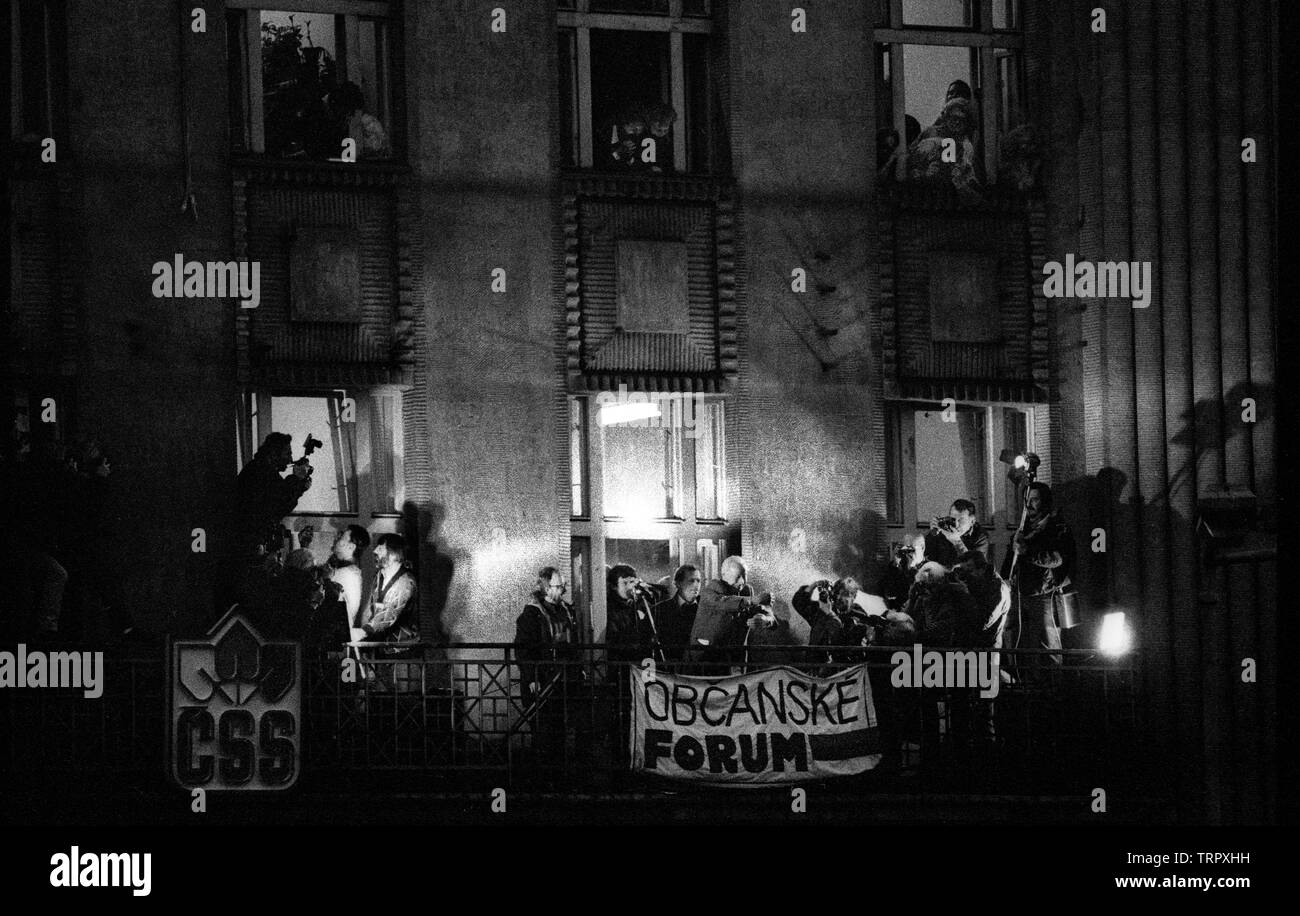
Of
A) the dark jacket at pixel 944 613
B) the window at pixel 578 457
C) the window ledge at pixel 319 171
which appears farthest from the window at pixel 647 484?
the window ledge at pixel 319 171

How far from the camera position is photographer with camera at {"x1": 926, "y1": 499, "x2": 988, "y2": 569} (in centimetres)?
2766

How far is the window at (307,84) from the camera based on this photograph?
28.4 meters

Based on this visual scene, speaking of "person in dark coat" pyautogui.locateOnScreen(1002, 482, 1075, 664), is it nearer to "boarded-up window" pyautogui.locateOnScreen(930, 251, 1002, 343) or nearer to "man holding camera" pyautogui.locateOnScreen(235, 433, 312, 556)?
"boarded-up window" pyautogui.locateOnScreen(930, 251, 1002, 343)

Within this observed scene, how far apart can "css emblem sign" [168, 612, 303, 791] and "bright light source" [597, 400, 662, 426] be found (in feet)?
14.3

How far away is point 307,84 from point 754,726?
6934 millimetres

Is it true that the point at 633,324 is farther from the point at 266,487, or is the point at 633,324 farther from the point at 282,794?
the point at 282,794

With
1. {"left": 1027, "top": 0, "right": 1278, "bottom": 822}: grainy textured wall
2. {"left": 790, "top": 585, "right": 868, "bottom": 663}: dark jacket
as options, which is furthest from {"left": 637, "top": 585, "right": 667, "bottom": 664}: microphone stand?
{"left": 1027, "top": 0, "right": 1278, "bottom": 822}: grainy textured wall

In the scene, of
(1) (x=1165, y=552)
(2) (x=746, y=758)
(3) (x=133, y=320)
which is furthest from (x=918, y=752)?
(3) (x=133, y=320)

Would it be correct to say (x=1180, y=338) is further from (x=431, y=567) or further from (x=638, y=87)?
(x=431, y=567)

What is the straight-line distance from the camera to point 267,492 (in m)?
26.7

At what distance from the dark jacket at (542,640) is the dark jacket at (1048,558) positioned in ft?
13.4

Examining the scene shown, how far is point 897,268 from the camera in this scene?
96.6ft

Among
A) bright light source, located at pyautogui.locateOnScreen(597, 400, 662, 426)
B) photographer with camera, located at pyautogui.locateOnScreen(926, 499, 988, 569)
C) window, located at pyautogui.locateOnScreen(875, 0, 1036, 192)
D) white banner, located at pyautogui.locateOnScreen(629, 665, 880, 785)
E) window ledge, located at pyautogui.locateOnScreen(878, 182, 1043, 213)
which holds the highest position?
window, located at pyautogui.locateOnScreen(875, 0, 1036, 192)

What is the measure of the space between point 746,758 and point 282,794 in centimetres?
383
